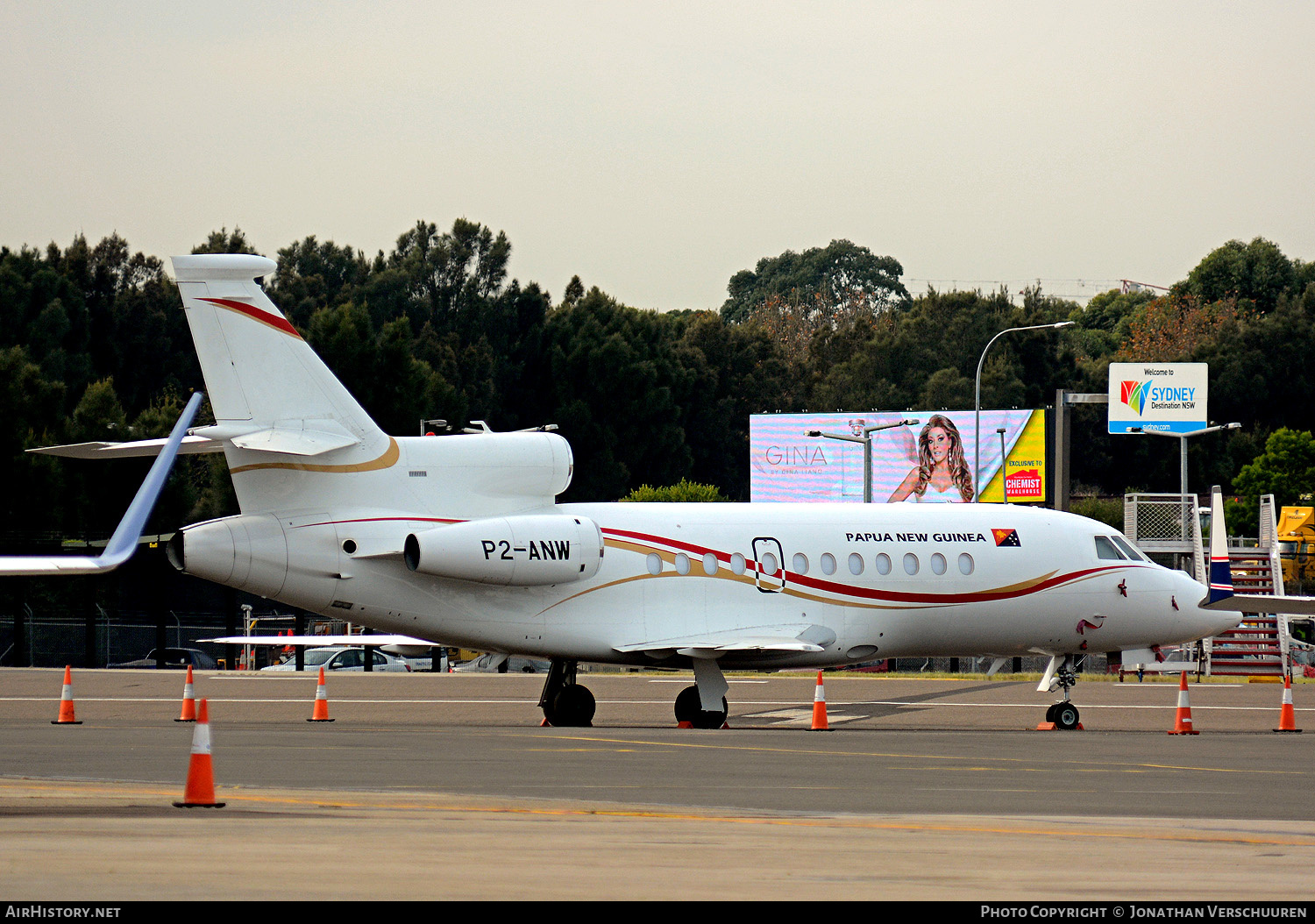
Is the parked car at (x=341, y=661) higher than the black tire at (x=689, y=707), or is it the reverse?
the black tire at (x=689, y=707)

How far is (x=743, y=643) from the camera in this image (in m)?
23.4

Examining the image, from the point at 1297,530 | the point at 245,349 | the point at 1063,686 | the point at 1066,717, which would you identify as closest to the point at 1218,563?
the point at 1063,686

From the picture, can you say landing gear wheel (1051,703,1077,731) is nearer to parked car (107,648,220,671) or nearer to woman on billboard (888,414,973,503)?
parked car (107,648,220,671)

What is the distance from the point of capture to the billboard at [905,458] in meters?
73.0

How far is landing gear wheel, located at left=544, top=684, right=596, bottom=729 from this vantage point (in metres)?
23.9

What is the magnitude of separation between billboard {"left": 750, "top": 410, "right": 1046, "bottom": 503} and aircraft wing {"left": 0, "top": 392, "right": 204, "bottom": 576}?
214ft

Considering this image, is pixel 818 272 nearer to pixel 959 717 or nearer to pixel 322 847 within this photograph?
pixel 959 717

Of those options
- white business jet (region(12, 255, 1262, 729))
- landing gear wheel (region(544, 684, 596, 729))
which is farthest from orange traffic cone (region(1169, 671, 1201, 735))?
landing gear wheel (region(544, 684, 596, 729))

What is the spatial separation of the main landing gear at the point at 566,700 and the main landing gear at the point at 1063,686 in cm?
678

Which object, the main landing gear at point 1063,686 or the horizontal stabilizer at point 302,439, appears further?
the main landing gear at point 1063,686

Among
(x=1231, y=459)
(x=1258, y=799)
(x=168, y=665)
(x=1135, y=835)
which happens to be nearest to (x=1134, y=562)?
(x=1258, y=799)

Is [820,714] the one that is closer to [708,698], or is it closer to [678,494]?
[708,698]

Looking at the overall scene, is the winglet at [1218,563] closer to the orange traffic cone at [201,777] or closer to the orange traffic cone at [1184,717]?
the orange traffic cone at [1184,717]

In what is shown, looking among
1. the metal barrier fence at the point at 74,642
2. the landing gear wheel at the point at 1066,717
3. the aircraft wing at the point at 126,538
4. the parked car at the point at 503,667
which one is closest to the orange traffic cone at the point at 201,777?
the aircraft wing at the point at 126,538
